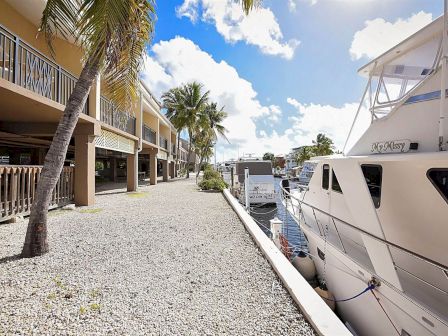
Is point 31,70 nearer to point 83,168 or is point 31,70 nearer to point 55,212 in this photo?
point 83,168

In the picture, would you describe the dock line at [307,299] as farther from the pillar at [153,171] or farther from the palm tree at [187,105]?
the palm tree at [187,105]

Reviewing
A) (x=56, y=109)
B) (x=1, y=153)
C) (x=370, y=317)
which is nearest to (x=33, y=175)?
(x=56, y=109)

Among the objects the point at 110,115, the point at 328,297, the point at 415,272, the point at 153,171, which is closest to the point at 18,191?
the point at 110,115

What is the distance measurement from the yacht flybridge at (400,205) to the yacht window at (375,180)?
A: 19mm

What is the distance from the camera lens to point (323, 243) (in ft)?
18.9

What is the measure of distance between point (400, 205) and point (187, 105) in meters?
26.8

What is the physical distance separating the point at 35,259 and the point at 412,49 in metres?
7.77

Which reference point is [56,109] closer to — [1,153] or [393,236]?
[393,236]

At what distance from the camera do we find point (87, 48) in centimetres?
450

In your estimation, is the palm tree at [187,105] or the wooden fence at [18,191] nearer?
the wooden fence at [18,191]

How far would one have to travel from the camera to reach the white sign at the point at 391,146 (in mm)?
4282

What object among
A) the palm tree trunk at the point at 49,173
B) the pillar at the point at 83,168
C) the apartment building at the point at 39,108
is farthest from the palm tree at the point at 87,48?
the pillar at the point at 83,168

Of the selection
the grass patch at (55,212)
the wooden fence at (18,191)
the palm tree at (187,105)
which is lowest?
the grass patch at (55,212)

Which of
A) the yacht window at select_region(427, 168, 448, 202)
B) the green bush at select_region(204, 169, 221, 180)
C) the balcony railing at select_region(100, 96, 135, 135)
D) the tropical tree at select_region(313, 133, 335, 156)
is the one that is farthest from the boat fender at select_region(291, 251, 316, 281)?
the tropical tree at select_region(313, 133, 335, 156)
